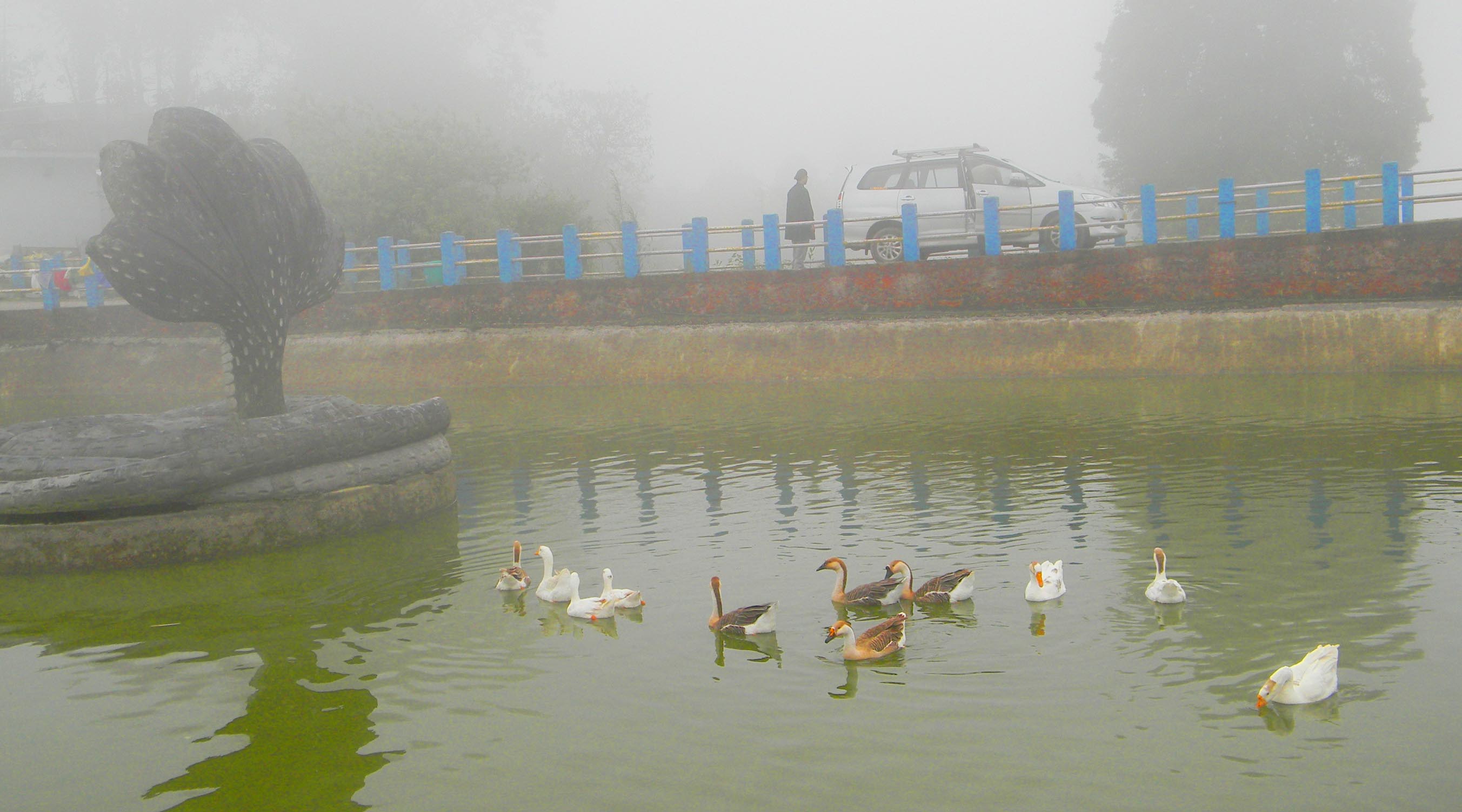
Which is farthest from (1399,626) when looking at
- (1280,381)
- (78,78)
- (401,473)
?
(78,78)

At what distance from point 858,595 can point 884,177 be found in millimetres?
14212

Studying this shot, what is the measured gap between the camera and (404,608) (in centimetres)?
757

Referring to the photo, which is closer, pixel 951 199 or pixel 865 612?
pixel 865 612

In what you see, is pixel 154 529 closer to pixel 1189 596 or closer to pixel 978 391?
pixel 1189 596

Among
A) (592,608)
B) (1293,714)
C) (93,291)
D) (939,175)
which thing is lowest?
(1293,714)

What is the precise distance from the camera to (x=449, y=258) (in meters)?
22.1

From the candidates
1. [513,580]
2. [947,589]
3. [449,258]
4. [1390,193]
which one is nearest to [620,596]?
[513,580]

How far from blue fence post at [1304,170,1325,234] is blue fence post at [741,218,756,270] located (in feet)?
25.4

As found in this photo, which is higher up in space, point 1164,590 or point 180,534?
point 180,534

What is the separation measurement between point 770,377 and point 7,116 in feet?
137

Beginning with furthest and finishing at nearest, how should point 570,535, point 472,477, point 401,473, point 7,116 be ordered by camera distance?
point 7,116
point 472,477
point 401,473
point 570,535

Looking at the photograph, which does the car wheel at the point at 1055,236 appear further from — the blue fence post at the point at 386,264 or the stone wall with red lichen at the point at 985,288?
the blue fence post at the point at 386,264

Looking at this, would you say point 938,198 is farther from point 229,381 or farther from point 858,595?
point 858,595

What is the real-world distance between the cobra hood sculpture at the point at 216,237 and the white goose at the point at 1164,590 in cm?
704
